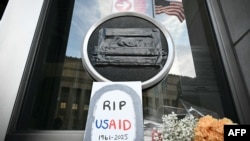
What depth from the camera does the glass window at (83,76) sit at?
0.92 metres

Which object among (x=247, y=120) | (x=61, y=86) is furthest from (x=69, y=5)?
(x=247, y=120)

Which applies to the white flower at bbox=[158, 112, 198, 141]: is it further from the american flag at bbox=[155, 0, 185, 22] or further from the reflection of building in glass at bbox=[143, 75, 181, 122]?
the american flag at bbox=[155, 0, 185, 22]

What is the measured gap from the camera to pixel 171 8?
1.24 m

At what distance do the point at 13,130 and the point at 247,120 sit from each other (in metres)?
1.00

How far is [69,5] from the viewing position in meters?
1.27

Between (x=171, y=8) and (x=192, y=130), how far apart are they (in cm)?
79

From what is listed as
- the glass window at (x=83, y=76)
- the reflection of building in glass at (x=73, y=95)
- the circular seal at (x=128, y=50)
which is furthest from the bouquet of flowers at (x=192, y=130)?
the reflection of building in glass at (x=73, y=95)

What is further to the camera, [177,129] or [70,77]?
[70,77]

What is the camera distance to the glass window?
92 centimetres

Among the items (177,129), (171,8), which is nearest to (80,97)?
(177,129)

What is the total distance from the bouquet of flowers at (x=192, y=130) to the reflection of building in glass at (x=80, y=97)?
0.16 m

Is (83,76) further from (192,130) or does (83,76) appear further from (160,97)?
(192,130)

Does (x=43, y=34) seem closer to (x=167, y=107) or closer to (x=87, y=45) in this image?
(x=87, y=45)

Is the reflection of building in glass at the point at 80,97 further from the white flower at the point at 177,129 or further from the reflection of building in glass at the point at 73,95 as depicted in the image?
the white flower at the point at 177,129
